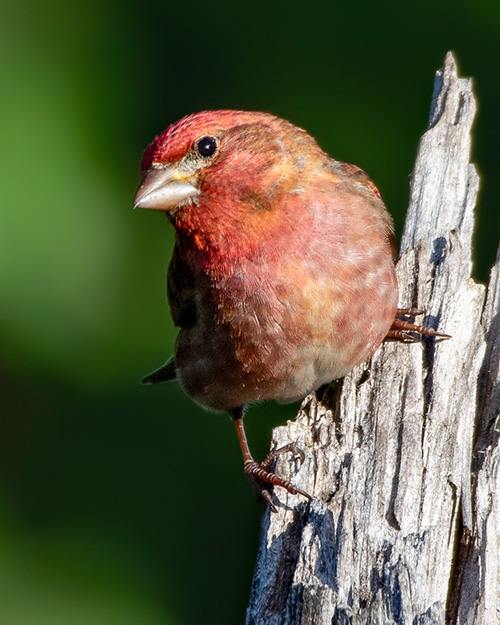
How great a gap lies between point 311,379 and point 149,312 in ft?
5.59

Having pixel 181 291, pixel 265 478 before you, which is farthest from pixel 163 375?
pixel 265 478

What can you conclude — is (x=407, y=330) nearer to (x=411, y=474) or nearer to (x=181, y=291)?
(x=411, y=474)

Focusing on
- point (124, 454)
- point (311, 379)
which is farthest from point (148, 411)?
point (311, 379)

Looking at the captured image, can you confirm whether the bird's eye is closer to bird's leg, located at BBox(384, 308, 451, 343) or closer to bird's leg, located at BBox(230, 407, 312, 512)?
bird's leg, located at BBox(384, 308, 451, 343)

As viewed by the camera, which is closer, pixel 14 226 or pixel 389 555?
pixel 389 555

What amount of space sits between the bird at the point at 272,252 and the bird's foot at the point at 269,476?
0.05 feet

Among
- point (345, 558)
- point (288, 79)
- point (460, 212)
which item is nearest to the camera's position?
point (345, 558)

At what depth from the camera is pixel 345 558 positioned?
10.5 feet

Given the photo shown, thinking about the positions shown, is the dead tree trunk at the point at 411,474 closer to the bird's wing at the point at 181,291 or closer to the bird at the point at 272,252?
the bird at the point at 272,252

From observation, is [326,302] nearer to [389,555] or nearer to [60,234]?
[389,555]

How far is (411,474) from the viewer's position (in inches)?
138

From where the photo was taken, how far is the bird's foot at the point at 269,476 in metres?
3.64

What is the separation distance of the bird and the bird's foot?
2cm

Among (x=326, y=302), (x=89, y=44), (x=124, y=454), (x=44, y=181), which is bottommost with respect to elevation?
(x=124, y=454)
